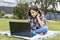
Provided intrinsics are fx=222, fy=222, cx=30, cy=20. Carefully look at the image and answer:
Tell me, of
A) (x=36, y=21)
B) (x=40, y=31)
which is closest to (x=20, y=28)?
(x=36, y=21)

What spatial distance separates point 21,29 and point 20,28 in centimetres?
7

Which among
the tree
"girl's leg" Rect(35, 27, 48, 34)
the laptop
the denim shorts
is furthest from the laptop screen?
the tree

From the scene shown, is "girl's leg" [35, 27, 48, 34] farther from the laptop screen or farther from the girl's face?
the girl's face

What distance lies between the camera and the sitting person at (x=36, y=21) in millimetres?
8633

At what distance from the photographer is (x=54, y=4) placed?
2858 cm

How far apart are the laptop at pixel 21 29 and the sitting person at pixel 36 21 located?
0.26m

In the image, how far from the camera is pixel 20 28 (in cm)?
872

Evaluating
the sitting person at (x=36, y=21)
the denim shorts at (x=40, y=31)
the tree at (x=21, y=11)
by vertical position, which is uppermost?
the sitting person at (x=36, y=21)

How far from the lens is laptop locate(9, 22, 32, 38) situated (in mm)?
8452

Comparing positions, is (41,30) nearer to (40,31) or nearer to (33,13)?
(40,31)

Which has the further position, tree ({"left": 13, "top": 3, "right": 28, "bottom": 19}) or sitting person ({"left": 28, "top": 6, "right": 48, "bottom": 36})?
tree ({"left": 13, "top": 3, "right": 28, "bottom": 19})

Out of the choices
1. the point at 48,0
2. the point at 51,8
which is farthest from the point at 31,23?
the point at 51,8

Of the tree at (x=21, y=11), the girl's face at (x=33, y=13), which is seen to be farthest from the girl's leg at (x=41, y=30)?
the tree at (x=21, y=11)

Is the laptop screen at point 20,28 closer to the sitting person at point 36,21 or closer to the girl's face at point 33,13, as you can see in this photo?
the sitting person at point 36,21
